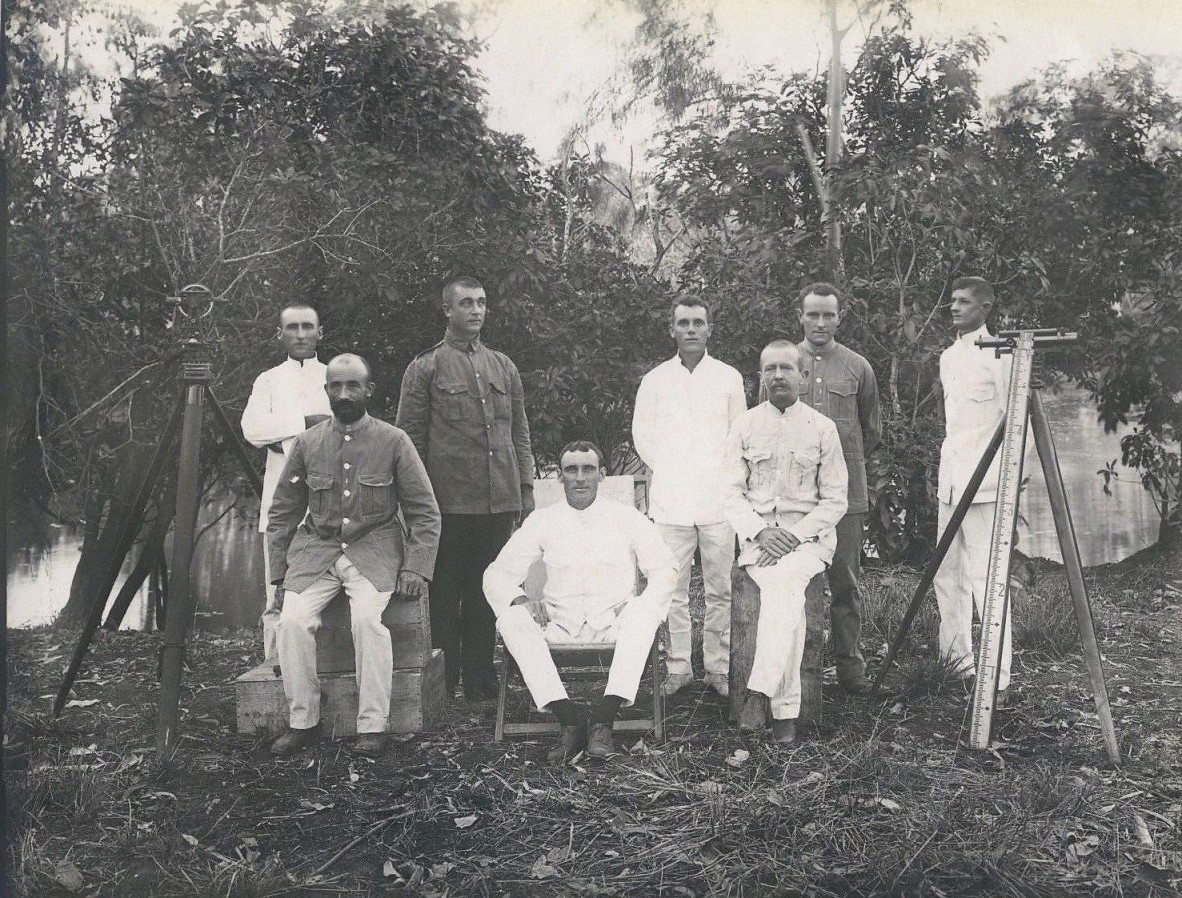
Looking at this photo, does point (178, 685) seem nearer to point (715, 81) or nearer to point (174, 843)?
point (174, 843)

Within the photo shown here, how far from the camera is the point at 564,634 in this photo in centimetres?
466

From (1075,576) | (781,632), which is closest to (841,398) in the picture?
(781,632)

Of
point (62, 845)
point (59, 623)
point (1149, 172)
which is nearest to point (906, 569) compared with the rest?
point (1149, 172)

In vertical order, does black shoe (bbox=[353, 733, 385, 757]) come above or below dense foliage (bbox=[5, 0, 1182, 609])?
below

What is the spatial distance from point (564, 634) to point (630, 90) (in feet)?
15.1

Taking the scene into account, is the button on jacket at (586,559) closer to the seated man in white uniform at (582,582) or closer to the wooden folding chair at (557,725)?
the seated man in white uniform at (582,582)

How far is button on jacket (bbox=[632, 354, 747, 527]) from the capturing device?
530cm

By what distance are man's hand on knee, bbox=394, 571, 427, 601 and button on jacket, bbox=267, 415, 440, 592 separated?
30 mm

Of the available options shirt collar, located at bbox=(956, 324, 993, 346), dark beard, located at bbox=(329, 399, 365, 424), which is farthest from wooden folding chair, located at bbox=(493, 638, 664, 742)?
shirt collar, located at bbox=(956, 324, 993, 346)

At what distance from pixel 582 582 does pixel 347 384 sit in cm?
153

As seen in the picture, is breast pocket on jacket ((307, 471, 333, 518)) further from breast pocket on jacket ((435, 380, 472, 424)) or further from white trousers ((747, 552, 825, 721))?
white trousers ((747, 552, 825, 721))

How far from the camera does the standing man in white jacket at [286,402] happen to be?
208 inches

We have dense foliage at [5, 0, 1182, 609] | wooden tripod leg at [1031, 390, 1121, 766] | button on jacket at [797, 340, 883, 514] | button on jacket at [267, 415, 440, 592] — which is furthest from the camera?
dense foliage at [5, 0, 1182, 609]

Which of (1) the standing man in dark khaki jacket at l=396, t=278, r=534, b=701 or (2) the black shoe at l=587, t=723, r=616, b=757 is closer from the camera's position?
(2) the black shoe at l=587, t=723, r=616, b=757
